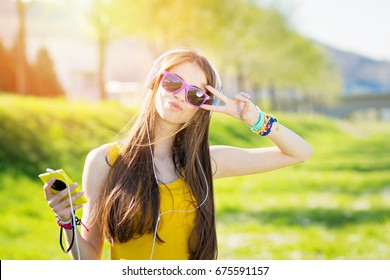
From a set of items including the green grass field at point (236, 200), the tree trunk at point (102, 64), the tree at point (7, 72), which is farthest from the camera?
the tree trunk at point (102, 64)

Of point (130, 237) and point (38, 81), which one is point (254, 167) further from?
point (38, 81)

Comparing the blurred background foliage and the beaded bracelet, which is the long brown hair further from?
the blurred background foliage

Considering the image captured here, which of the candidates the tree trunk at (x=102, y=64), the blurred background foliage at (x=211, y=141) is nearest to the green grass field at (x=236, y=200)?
the blurred background foliage at (x=211, y=141)

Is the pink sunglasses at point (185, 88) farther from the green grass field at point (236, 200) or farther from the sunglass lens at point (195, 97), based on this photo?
the green grass field at point (236, 200)

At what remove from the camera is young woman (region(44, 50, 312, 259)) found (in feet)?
8.36

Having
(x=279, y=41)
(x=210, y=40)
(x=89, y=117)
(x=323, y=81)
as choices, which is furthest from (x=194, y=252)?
(x=323, y=81)

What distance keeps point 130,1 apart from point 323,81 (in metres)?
35.4

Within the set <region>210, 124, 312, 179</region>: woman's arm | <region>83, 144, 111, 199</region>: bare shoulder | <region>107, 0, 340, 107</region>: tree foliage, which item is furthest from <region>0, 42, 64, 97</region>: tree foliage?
<region>83, 144, 111, 199</region>: bare shoulder

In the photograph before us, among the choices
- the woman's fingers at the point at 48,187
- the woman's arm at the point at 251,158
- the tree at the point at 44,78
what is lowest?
the woman's fingers at the point at 48,187

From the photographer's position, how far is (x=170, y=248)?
2.58 meters

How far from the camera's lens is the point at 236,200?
1220 cm

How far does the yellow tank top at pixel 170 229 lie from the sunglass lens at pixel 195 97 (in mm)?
319

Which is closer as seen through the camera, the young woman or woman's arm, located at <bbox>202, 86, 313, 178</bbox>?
the young woman

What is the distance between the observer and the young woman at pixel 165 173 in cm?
255
